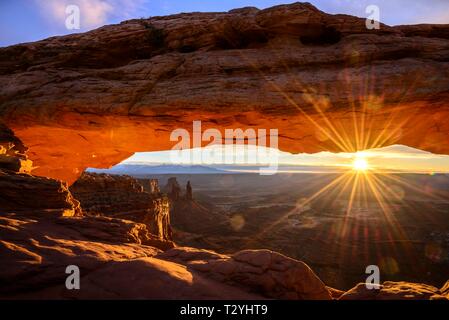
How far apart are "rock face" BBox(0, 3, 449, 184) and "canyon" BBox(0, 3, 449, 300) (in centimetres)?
5

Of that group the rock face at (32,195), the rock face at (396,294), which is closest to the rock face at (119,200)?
the rock face at (32,195)

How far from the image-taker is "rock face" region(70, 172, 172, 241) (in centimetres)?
2164

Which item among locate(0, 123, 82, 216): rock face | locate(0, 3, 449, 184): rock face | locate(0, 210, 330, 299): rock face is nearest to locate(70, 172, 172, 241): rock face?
locate(0, 3, 449, 184): rock face

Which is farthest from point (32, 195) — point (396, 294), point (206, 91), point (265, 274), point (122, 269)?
point (396, 294)

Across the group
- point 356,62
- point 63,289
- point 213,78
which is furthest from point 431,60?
point 63,289

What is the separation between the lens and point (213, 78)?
12352 mm

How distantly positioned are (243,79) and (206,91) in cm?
174

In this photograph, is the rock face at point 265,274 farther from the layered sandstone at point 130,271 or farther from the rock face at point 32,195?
the rock face at point 32,195

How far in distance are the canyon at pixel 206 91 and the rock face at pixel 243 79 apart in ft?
0.17

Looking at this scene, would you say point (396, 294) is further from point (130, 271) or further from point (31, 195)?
point (31, 195)

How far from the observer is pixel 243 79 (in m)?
12.2

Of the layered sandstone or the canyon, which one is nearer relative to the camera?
the layered sandstone

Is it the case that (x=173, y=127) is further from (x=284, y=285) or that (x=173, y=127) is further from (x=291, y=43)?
(x=284, y=285)

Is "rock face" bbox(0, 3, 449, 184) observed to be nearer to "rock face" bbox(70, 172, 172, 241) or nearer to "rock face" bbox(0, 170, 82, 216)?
"rock face" bbox(0, 170, 82, 216)
